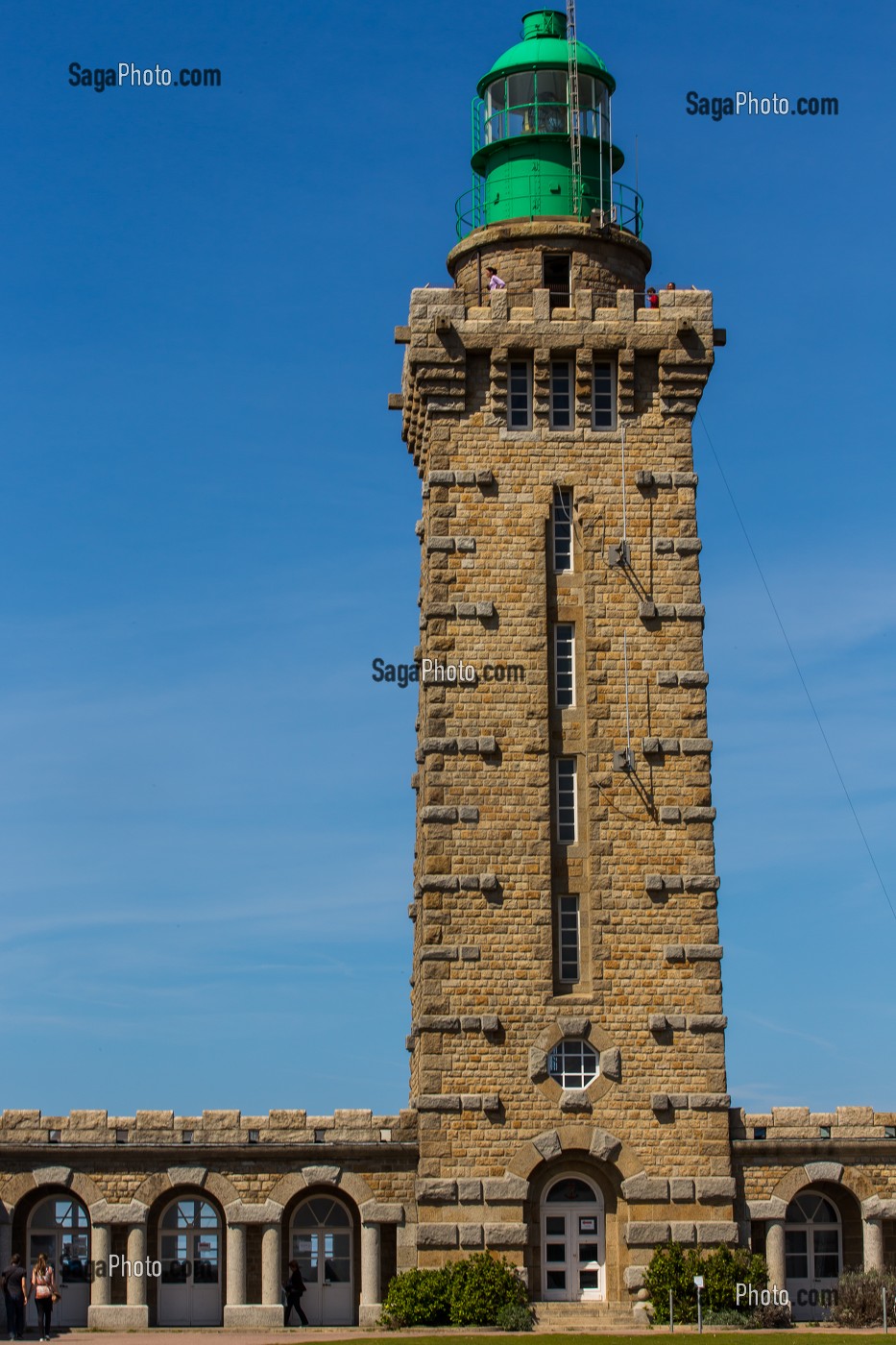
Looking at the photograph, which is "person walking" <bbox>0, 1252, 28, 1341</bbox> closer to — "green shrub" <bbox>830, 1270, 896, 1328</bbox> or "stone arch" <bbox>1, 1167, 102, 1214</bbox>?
"stone arch" <bbox>1, 1167, 102, 1214</bbox>

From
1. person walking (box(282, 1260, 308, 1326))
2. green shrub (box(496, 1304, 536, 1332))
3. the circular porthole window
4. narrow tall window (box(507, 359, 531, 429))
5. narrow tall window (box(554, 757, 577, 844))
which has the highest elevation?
narrow tall window (box(507, 359, 531, 429))

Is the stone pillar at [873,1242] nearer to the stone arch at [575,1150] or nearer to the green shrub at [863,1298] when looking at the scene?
the green shrub at [863,1298]

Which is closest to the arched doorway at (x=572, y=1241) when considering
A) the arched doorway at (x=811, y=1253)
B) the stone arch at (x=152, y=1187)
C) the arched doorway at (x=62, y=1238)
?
the arched doorway at (x=811, y=1253)

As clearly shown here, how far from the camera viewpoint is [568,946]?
45.3 m

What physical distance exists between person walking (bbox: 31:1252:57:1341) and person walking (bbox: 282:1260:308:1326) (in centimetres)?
438

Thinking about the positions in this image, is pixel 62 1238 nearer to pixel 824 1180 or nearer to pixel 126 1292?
pixel 126 1292

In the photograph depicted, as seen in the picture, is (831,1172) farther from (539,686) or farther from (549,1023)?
(539,686)

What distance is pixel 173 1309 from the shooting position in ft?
145

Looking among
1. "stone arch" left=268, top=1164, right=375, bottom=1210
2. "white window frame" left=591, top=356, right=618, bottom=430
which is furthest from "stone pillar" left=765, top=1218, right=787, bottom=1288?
"white window frame" left=591, top=356, right=618, bottom=430

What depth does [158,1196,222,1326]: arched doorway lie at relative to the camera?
4434 cm

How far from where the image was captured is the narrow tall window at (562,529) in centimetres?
4706

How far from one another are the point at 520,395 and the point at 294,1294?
1829cm

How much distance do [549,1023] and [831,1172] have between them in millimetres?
6089

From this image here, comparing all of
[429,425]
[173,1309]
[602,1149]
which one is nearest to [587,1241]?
[602,1149]
